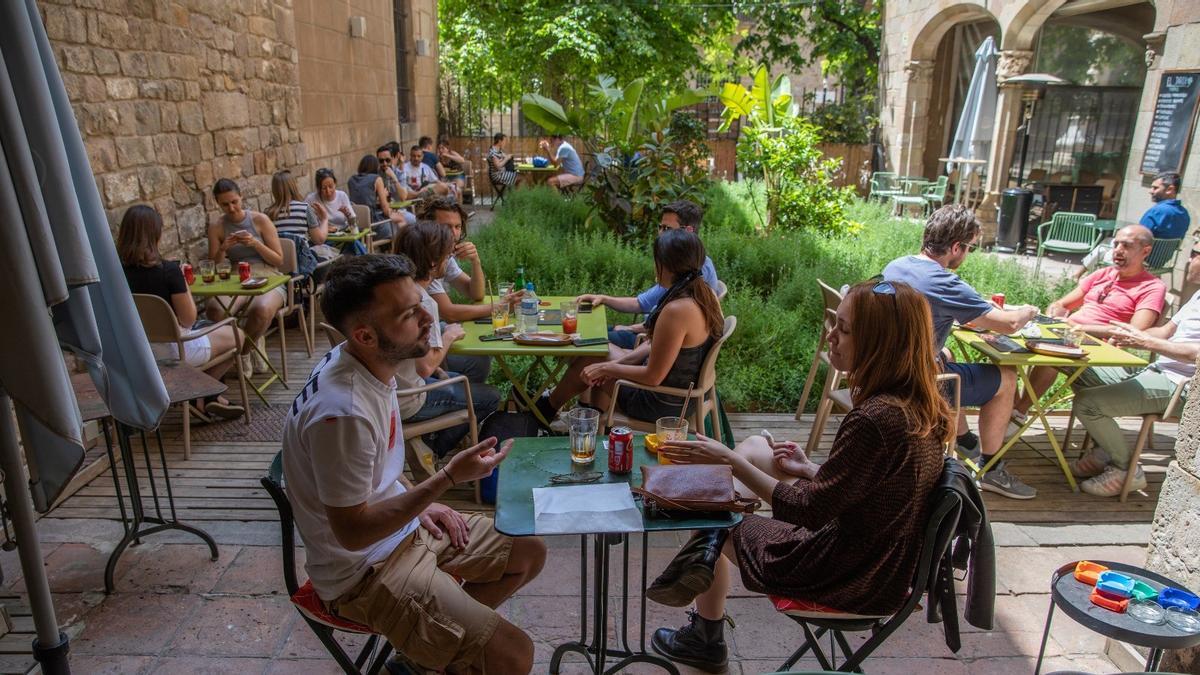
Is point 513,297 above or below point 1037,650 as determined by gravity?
above

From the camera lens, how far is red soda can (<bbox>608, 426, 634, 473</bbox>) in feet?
8.22

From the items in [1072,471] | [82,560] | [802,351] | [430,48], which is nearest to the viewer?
[82,560]

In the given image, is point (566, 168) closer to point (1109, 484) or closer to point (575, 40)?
point (575, 40)

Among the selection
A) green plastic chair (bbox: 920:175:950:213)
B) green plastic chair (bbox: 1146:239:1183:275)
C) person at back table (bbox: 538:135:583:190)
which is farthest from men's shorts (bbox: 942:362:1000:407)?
person at back table (bbox: 538:135:583:190)

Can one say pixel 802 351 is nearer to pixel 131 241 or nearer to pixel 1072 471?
pixel 1072 471

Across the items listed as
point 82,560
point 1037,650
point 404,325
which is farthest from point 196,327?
point 1037,650

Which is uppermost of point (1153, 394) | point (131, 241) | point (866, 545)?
point (131, 241)

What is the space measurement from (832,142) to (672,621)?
599 inches

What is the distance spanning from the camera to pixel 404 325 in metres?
2.29

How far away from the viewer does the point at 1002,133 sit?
12.1 meters

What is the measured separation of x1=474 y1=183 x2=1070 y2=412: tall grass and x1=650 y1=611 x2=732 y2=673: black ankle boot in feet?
8.88

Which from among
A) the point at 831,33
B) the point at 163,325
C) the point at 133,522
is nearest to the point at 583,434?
the point at 133,522

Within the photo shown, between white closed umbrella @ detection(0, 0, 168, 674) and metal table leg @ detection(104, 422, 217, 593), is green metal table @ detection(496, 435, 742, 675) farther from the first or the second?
metal table leg @ detection(104, 422, 217, 593)

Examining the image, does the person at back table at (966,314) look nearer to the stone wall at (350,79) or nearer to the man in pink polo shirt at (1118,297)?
the man in pink polo shirt at (1118,297)
